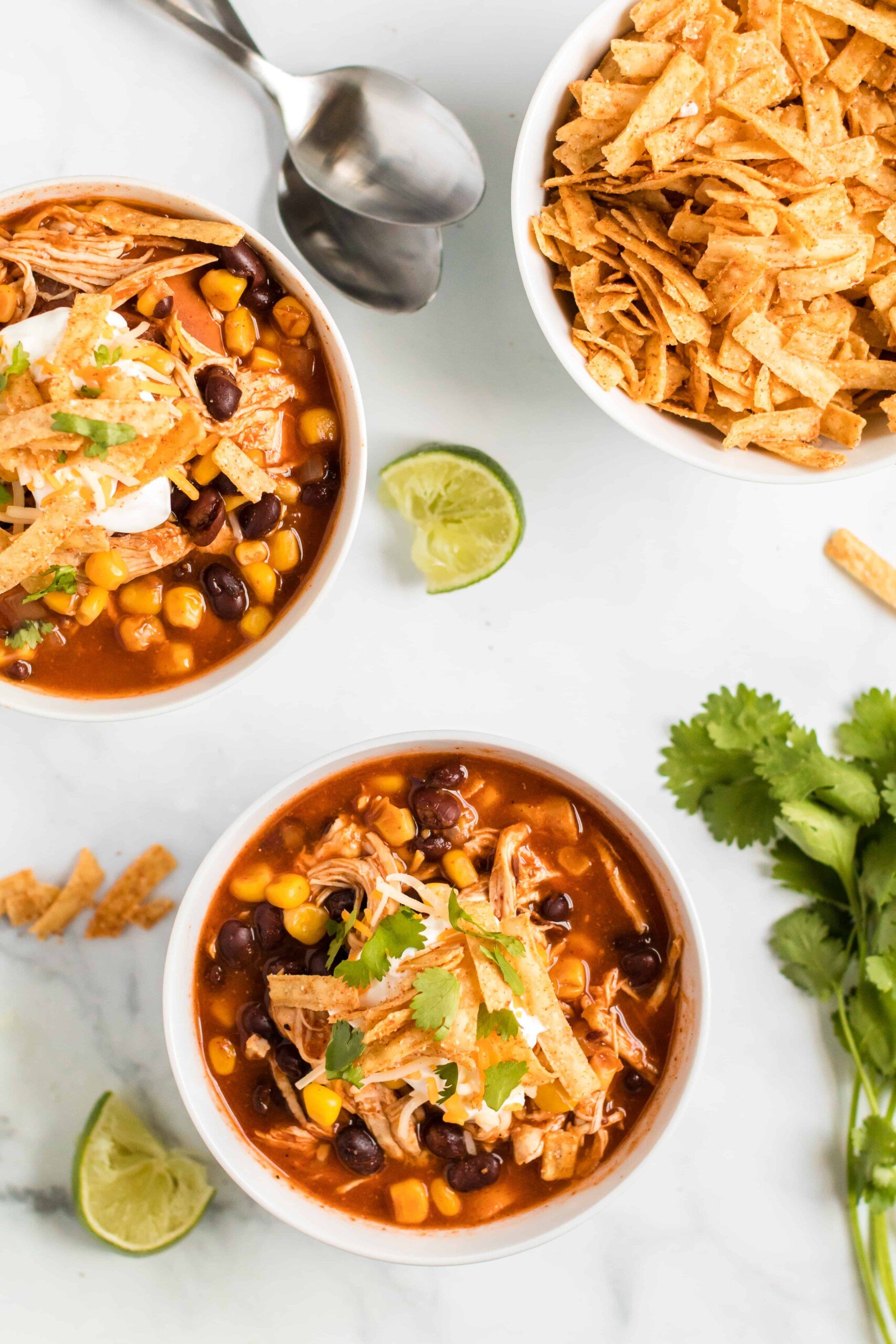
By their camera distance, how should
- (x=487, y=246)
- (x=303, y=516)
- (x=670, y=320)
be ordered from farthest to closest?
(x=487, y=246)
(x=303, y=516)
(x=670, y=320)

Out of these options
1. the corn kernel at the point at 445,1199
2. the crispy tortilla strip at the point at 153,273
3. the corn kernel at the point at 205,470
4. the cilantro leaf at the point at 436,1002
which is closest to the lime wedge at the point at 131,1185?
the corn kernel at the point at 445,1199

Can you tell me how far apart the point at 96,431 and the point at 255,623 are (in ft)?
2.11

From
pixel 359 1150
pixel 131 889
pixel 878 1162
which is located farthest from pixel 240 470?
pixel 878 1162

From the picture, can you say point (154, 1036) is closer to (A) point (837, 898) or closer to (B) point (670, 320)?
(A) point (837, 898)

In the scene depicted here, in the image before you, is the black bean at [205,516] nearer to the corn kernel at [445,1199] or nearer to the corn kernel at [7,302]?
the corn kernel at [7,302]

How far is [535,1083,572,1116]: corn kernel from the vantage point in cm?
247

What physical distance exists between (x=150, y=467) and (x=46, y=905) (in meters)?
1.36

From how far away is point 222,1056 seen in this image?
2596mm

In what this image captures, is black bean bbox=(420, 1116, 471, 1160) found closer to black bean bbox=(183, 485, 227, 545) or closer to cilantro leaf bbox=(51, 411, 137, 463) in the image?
black bean bbox=(183, 485, 227, 545)

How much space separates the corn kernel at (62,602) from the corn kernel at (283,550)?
0.49 m

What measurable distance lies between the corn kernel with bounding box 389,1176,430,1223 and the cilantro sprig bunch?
1.23 m

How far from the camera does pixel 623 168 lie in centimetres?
232

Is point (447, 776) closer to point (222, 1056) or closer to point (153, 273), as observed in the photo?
point (222, 1056)

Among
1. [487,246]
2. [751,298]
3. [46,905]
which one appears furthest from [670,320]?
[46,905]
